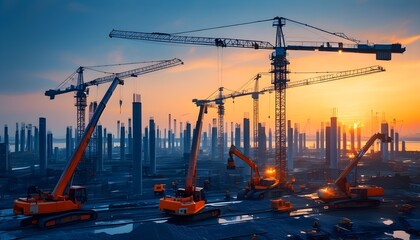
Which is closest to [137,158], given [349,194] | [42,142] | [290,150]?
[349,194]

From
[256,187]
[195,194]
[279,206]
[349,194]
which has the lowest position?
[279,206]

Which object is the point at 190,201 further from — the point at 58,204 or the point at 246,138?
the point at 246,138

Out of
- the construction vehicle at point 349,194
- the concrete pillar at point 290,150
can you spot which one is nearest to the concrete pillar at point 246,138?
the concrete pillar at point 290,150

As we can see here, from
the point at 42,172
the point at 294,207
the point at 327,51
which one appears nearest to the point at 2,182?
the point at 42,172

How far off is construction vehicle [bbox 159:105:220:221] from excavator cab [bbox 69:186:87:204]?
5.53m

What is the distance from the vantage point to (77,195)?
24.0m

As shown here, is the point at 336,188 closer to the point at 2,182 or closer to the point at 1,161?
the point at 2,182

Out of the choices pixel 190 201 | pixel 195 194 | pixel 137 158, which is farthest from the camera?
pixel 137 158

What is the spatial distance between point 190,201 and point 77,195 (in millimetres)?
7737

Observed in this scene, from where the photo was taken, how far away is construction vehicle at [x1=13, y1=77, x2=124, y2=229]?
21547mm

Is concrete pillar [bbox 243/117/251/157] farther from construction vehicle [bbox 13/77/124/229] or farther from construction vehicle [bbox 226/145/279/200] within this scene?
construction vehicle [bbox 13/77/124/229]

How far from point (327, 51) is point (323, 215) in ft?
104

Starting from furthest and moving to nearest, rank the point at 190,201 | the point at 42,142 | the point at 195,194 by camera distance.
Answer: the point at 42,142, the point at 195,194, the point at 190,201

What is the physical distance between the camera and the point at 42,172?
57156mm
